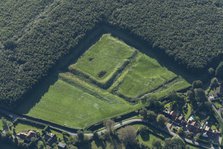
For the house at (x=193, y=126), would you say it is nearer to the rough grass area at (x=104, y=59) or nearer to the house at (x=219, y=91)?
the house at (x=219, y=91)

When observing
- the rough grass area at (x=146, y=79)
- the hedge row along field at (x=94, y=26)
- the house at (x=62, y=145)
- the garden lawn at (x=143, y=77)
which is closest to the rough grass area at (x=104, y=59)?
the garden lawn at (x=143, y=77)

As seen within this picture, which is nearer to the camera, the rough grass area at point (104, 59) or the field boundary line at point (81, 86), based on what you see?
the field boundary line at point (81, 86)

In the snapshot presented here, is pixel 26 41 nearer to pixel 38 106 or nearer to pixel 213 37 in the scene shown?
pixel 38 106

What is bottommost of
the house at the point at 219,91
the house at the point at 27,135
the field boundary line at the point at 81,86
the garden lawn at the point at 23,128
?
the house at the point at 27,135

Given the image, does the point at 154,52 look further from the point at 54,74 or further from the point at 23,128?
the point at 23,128

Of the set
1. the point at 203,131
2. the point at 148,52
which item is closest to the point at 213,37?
the point at 148,52
